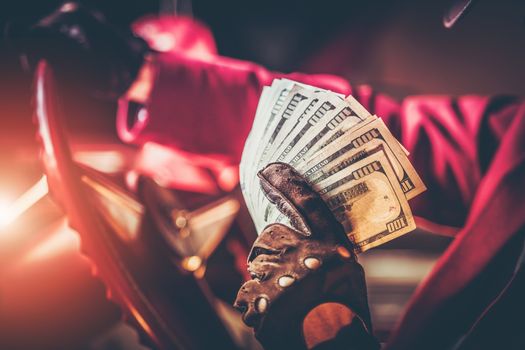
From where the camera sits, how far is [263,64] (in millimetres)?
1619

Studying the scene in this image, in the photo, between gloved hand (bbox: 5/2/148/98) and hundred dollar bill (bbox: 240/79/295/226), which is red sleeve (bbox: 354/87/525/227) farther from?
gloved hand (bbox: 5/2/148/98)

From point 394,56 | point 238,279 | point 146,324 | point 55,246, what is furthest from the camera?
point 394,56

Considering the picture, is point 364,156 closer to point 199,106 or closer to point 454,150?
point 454,150

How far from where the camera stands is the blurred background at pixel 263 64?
849mm

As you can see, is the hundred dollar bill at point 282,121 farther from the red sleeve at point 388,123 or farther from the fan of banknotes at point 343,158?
the red sleeve at point 388,123

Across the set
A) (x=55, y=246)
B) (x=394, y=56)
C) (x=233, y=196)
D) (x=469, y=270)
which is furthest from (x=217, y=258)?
(x=394, y=56)

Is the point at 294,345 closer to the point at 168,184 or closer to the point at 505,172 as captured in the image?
the point at 505,172

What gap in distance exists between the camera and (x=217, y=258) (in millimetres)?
1140

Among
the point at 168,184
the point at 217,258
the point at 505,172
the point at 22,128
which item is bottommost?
the point at 505,172

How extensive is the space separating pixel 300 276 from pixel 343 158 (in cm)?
14

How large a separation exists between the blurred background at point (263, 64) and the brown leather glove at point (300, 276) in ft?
1.42

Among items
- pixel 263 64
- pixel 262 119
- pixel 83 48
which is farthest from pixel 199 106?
pixel 263 64

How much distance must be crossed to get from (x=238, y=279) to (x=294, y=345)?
2.61ft

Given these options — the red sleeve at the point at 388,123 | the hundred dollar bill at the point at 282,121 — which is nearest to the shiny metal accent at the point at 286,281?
the hundred dollar bill at the point at 282,121
